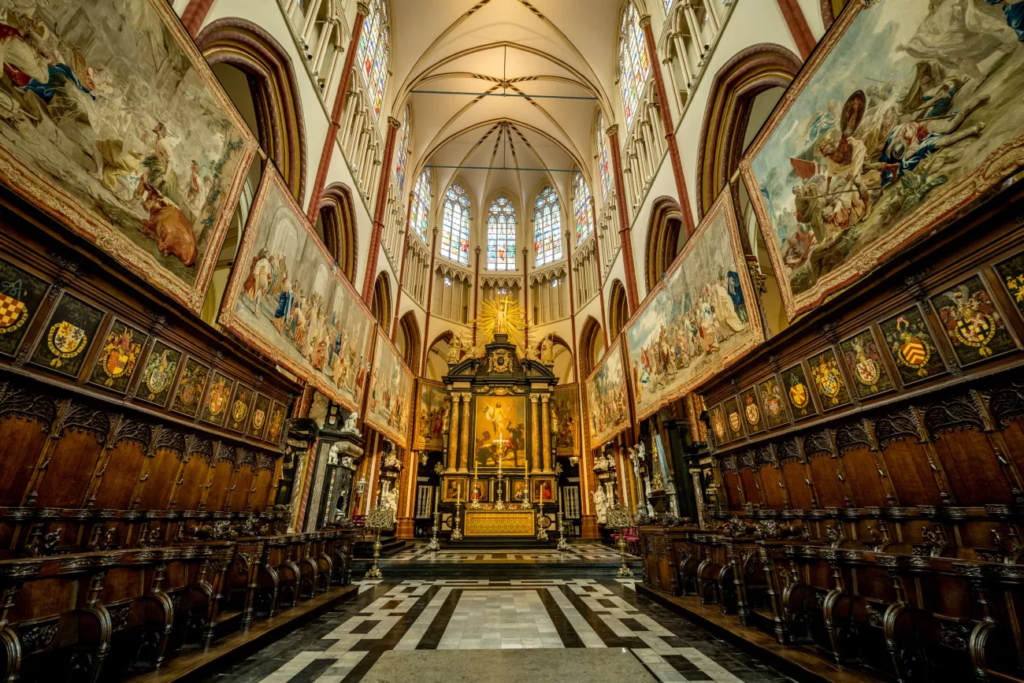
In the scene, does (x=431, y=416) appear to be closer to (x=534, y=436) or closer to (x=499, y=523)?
(x=534, y=436)

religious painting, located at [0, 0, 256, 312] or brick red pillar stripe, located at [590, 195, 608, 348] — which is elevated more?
brick red pillar stripe, located at [590, 195, 608, 348]

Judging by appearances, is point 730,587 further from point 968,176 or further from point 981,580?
point 968,176

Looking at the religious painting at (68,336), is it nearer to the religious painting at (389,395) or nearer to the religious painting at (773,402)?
the religious painting at (389,395)

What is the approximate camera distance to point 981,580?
2.78 meters

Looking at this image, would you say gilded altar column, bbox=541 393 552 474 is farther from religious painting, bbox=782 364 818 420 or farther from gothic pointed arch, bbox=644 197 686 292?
religious painting, bbox=782 364 818 420

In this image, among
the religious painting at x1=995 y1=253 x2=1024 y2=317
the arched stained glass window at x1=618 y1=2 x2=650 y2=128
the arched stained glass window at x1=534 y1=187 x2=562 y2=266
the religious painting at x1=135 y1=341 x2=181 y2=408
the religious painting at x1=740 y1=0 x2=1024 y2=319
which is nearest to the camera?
the religious painting at x1=995 y1=253 x2=1024 y2=317

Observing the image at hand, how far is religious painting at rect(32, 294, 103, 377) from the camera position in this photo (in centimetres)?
445

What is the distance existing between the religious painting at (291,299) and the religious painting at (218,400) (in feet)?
2.63

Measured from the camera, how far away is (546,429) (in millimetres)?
20219

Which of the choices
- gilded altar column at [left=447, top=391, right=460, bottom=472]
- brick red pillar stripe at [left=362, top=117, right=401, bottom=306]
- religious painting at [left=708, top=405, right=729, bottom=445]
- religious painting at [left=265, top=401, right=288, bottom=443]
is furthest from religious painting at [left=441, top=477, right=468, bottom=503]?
religious painting at [left=708, top=405, right=729, bottom=445]

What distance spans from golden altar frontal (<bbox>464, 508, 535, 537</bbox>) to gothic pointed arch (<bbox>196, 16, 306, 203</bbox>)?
12.1 metres

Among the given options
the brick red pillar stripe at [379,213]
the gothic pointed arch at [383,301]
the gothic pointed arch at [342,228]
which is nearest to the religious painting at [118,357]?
the gothic pointed arch at [342,228]

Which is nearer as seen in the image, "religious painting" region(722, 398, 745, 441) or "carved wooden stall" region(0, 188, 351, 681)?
"carved wooden stall" region(0, 188, 351, 681)

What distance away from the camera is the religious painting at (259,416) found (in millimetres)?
8477
